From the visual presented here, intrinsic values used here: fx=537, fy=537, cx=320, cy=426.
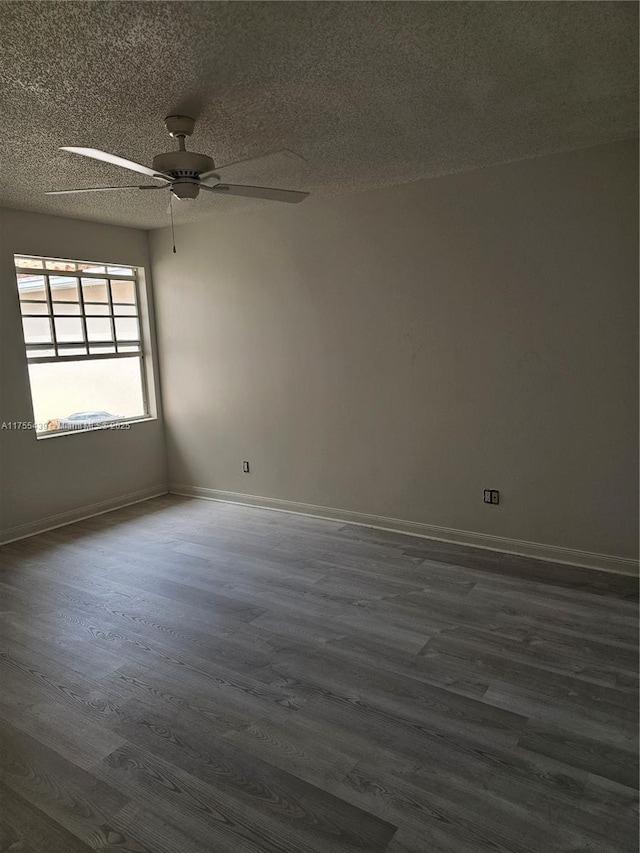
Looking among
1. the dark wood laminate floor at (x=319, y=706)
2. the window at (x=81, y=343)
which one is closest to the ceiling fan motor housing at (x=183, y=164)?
the dark wood laminate floor at (x=319, y=706)

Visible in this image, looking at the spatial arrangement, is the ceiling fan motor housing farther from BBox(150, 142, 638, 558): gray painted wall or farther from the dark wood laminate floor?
the dark wood laminate floor

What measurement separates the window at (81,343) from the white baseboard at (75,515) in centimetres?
72

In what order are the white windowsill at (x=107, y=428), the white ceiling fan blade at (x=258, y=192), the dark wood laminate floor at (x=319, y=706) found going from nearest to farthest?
the dark wood laminate floor at (x=319, y=706)
the white ceiling fan blade at (x=258, y=192)
the white windowsill at (x=107, y=428)

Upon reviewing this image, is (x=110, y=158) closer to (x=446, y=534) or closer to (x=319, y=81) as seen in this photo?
(x=319, y=81)

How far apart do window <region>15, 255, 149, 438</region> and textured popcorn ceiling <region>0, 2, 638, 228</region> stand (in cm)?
132

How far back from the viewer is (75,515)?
4.76 meters

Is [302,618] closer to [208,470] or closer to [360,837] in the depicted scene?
[360,837]

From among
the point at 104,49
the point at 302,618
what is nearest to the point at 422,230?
the point at 104,49

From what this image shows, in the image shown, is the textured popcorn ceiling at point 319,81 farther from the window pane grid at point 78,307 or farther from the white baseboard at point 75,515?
the white baseboard at point 75,515

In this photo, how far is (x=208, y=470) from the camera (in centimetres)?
530

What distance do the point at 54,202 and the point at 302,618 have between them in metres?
3.49

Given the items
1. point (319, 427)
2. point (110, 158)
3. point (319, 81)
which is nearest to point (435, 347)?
point (319, 427)

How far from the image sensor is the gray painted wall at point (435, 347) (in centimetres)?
329

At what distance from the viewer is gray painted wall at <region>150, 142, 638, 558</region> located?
10.8 ft
